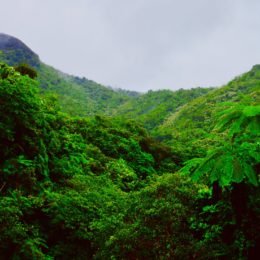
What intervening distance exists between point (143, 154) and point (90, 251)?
36.4ft

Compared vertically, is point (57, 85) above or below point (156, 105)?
below

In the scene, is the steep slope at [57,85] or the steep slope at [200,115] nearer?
the steep slope at [200,115]

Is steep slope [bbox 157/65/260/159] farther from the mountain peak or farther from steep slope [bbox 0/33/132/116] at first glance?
the mountain peak

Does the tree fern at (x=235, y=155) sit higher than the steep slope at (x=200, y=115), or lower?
lower

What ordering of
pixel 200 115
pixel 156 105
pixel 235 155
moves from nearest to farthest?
1. pixel 235 155
2. pixel 200 115
3. pixel 156 105

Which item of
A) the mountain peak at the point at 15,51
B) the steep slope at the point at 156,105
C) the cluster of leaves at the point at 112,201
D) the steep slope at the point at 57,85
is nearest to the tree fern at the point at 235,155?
the cluster of leaves at the point at 112,201

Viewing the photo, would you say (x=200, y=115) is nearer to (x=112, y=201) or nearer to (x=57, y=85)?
(x=57, y=85)

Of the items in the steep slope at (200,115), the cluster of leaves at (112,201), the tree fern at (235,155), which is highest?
the steep slope at (200,115)

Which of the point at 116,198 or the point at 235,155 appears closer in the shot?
the point at 235,155

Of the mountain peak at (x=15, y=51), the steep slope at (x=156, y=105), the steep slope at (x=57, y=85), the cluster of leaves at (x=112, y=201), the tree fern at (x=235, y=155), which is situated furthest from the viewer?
the mountain peak at (x=15, y=51)

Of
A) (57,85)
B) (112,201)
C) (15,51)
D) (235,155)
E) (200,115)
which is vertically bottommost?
(112,201)

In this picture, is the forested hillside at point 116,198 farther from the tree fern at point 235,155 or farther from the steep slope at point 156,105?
the steep slope at point 156,105

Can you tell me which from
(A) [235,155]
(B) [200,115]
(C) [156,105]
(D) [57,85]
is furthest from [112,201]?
(D) [57,85]

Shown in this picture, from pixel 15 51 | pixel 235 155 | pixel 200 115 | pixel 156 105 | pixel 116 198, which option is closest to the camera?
pixel 235 155
